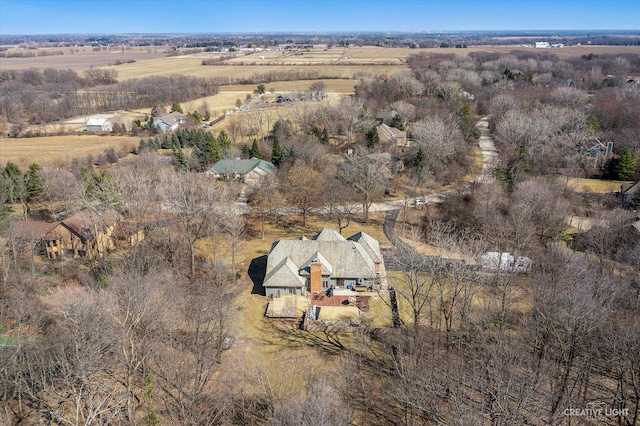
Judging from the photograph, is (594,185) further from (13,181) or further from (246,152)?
(13,181)

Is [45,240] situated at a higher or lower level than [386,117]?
lower

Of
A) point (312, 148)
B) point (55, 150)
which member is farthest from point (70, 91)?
point (312, 148)

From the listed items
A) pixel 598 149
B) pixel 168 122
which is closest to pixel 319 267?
pixel 598 149

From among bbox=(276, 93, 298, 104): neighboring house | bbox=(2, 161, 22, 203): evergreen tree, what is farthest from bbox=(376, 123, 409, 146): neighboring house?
bbox=(2, 161, 22, 203): evergreen tree

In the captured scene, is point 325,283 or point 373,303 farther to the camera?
point 325,283

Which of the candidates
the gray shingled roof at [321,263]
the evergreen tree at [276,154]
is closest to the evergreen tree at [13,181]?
the evergreen tree at [276,154]

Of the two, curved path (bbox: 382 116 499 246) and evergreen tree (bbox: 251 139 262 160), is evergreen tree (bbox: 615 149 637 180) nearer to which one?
curved path (bbox: 382 116 499 246)

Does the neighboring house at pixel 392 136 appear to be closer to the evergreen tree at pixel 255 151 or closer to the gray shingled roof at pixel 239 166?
the evergreen tree at pixel 255 151
